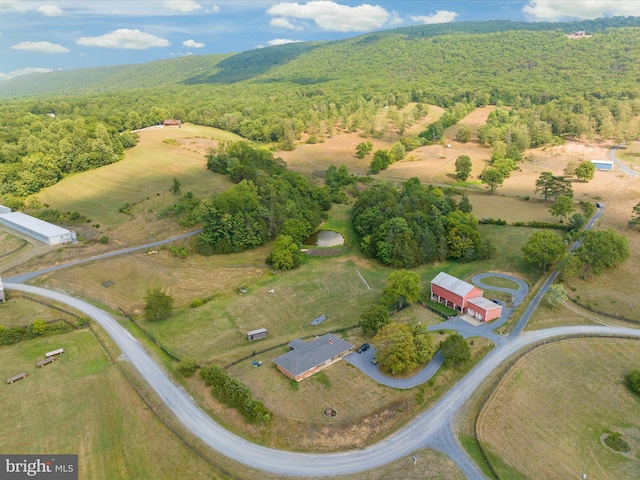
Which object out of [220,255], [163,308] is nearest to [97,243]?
[220,255]

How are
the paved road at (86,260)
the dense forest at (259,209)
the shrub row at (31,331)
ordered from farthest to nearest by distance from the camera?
the dense forest at (259,209) → the paved road at (86,260) → the shrub row at (31,331)

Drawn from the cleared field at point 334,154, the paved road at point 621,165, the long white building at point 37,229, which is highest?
the long white building at point 37,229

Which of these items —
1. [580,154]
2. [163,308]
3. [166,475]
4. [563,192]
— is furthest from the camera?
[580,154]

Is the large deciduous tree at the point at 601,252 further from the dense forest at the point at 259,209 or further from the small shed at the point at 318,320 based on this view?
the dense forest at the point at 259,209

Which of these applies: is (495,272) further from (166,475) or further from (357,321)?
(166,475)

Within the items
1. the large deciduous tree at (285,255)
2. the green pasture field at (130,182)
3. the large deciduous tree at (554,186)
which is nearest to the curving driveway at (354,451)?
the large deciduous tree at (285,255)

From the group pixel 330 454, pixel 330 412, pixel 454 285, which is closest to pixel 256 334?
pixel 330 412
